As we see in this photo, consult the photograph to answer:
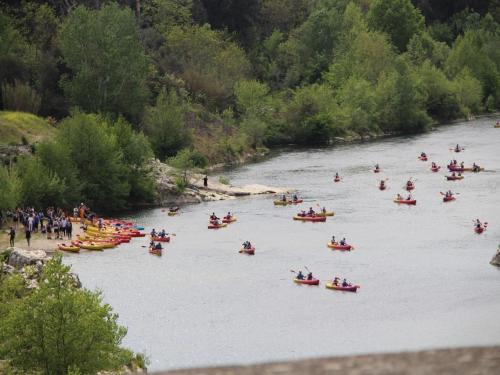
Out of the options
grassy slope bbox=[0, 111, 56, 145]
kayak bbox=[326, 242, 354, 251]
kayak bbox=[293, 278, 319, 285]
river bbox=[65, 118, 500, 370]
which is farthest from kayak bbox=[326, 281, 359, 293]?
grassy slope bbox=[0, 111, 56, 145]

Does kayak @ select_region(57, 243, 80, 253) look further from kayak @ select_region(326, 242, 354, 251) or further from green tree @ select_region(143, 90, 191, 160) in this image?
green tree @ select_region(143, 90, 191, 160)

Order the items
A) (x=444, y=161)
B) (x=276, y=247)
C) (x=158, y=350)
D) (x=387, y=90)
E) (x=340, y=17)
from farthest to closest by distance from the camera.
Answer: (x=340, y=17) → (x=387, y=90) → (x=444, y=161) → (x=276, y=247) → (x=158, y=350)

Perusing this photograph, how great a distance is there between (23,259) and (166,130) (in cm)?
5476

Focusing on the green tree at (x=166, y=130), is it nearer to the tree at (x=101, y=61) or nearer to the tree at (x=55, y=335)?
the tree at (x=101, y=61)

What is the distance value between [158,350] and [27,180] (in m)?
38.5

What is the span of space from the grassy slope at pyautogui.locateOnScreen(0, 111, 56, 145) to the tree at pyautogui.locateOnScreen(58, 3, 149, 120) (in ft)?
23.8

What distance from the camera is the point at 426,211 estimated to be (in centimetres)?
9138

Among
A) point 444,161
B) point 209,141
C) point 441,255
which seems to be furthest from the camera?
point 209,141

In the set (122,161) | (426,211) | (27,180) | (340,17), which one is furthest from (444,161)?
(340,17)

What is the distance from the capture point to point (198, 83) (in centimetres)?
15138

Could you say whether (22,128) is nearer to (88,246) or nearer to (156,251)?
(88,246)

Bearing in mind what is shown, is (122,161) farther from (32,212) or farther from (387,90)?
(387,90)

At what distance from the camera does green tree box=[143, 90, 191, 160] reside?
118m

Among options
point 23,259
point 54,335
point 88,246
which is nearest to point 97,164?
point 88,246
